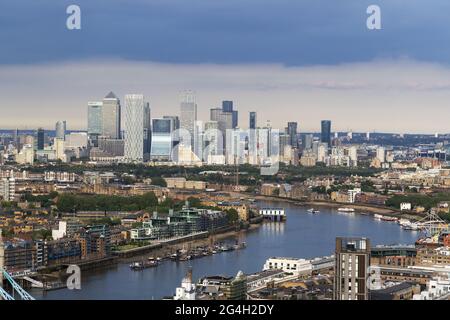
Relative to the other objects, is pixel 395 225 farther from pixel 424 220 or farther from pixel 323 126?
pixel 323 126

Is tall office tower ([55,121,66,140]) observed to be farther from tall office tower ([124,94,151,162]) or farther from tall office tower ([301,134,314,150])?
tall office tower ([301,134,314,150])

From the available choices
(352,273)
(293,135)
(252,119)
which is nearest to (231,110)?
(252,119)

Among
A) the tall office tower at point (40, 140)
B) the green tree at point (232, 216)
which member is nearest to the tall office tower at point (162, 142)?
the tall office tower at point (40, 140)

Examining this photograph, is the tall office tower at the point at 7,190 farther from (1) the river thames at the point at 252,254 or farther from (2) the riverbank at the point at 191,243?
(1) the river thames at the point at 252,254

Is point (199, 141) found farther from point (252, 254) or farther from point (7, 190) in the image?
point (252, 254)

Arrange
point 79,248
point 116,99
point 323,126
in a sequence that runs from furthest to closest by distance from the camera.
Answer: point 323,126 → point 116,99 → point 79,248
